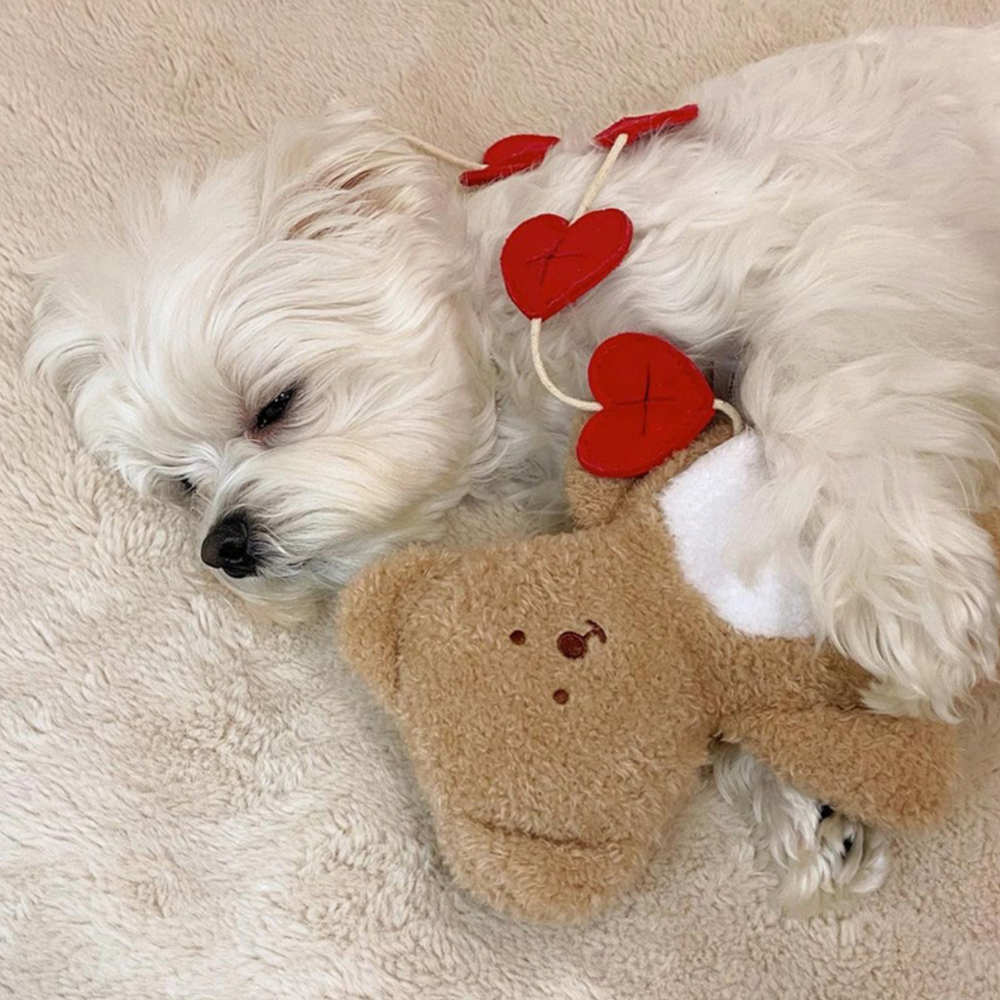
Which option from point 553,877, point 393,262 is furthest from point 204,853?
point 393,262

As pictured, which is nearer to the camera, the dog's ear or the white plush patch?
the white plush patch

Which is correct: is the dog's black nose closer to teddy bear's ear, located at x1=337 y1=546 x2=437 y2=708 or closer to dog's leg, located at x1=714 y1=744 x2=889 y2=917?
teddy bear's ear, located at x1=337 y1=546 x2=437 y2=708

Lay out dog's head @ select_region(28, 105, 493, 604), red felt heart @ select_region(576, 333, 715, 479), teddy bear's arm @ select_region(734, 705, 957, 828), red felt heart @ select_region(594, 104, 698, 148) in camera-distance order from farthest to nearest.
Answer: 1. red felt heart @ select_region(594, 104, 698, 148)
2. dog's head @ select_region(28, 105, 493, 604)
3. red felt heart @ select_region(576, 333, 715, 479)
4. teddy bear's arm @ select_region(734, 705, 957, 828)

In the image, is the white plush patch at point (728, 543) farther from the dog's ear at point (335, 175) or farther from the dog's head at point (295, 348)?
the dog's ear at point (335, 175)

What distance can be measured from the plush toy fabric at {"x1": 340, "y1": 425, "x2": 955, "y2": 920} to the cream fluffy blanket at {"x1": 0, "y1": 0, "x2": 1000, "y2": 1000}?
0.57 feet

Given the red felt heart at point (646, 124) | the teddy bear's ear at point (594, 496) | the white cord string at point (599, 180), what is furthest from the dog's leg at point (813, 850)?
the red felt heart at point (646, 124)

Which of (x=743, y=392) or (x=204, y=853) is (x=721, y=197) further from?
(x=204, y=853)

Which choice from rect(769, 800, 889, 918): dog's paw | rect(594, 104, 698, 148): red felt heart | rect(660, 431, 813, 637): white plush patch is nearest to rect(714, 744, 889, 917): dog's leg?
rect(769, 800, 889, 918): dog's paw

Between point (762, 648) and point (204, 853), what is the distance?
69 centimetres

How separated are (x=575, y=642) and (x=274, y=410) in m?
0.49

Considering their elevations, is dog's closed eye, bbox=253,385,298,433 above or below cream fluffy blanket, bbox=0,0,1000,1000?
above

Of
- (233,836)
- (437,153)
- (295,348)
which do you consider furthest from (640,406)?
(233,836)

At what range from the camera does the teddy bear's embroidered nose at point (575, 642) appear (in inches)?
42.8

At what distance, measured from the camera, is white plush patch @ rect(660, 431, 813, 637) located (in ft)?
3.59
